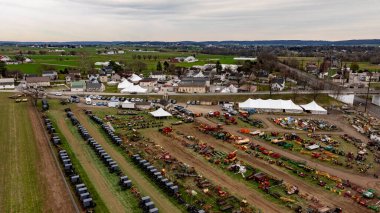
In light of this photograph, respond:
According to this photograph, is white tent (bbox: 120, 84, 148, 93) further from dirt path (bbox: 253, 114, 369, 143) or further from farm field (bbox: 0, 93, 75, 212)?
dirt path (bbox: 253, 114, 369, 143)

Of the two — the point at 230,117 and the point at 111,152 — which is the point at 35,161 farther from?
the point at 230,117

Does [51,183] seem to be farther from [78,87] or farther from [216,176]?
[78,87]

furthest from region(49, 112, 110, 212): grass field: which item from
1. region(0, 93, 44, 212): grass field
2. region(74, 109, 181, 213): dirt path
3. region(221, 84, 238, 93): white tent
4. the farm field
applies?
region(221, 84, 238, 93): white tent

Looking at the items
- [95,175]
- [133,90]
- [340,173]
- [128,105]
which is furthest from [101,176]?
[133,90]

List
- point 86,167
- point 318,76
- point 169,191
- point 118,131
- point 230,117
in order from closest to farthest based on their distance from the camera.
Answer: point 169,191
point 86,167
point 118,131
point 230,117
point 318,76

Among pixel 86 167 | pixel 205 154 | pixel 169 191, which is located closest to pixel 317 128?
pixel 205 154

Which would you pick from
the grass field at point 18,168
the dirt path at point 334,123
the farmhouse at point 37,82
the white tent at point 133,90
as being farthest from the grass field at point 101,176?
the farmhouse at point 37,82
